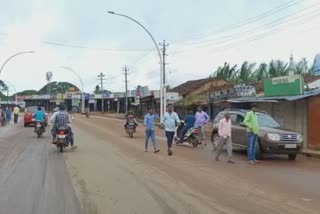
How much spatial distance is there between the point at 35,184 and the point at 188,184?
3.32 metres

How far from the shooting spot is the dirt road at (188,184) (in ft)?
30.4

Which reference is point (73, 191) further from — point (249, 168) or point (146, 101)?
point (146, 101)

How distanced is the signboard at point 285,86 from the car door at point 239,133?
20.2ft

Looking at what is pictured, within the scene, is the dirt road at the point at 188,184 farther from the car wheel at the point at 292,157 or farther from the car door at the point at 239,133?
the car door at the point at 239,133

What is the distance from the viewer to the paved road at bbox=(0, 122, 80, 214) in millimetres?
9117

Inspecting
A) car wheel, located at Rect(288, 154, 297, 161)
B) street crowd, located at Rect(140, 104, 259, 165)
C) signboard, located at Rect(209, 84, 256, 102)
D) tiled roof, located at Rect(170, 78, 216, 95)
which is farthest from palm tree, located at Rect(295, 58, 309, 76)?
car wheel, located at Rect(288, 154, 297, 161)

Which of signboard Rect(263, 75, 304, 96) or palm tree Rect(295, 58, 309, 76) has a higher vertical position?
palm tree Rect(295, 58, 309, 76)

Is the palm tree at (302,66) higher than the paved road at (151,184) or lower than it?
higher

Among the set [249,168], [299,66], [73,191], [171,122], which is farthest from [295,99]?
[299,66]

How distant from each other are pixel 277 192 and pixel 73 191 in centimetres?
409

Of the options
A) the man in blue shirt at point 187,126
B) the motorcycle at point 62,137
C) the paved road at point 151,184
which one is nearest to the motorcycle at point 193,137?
the man in blue shirt at point 187,126

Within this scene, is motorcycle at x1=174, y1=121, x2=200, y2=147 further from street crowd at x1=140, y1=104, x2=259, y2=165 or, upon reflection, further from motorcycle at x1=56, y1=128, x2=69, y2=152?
motorcycle at x1=56, y1=128, x2=69, y2=152

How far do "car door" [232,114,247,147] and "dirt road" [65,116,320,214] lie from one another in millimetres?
1680

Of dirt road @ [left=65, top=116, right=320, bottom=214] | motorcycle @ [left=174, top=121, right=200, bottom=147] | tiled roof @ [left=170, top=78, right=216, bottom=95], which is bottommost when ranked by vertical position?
dirt road @ [left=65, top=116, right=320, bottom=214]
